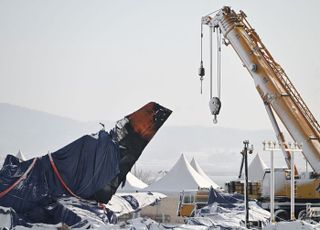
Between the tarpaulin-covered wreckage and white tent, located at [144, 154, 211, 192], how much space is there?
764 inches

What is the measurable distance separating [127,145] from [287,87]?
8.66 metres

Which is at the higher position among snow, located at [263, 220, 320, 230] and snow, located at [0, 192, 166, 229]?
snow, located at [0, 192, 166, 229]

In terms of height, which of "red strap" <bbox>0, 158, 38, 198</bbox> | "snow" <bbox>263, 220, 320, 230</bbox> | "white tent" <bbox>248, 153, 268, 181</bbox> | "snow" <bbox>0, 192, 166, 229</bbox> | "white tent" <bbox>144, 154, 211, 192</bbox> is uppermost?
"white tent" <bbox>248, 153, 268, 181</bbox>

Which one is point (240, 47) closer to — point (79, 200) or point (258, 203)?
point (258, 203)

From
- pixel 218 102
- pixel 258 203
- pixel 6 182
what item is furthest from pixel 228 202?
pixel 6 182

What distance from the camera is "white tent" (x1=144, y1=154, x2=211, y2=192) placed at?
6297cm

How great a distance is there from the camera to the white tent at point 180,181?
6297 centimetres

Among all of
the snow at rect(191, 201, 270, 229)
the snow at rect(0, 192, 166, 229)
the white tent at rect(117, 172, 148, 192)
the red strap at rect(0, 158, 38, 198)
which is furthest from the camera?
the white tent at rect(117, 172, 148, 192)

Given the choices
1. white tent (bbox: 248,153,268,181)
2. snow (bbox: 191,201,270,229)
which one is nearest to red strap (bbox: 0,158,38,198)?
snow (bbox: 191,201,270,229)

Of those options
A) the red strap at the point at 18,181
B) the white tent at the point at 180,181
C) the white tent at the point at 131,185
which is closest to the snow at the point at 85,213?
the red strap at the point at 18,181

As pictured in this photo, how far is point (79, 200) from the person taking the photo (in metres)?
41.0

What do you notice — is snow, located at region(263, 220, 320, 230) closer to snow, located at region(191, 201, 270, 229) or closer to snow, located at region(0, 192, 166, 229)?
snow, located at region(191, 201, 270, 229)

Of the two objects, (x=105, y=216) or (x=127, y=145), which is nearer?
(x=105, y=216)

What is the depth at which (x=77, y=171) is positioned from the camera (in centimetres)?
4194
